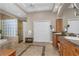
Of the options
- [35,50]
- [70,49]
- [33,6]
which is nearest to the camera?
[70,49]

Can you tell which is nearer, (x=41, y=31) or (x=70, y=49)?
(x=70, y=49)

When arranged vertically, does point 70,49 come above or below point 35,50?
above

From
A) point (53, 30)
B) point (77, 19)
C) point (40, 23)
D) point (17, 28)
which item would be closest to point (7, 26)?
point (17, 28)

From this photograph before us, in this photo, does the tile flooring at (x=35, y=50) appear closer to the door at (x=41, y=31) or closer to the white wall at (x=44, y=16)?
the door at (x=41, y=31)

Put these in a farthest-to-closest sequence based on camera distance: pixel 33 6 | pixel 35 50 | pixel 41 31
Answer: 1. pixel 41 31
2. pixel 35 50
3. pixel 33 6

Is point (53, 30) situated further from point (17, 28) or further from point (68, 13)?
point (17, 28)

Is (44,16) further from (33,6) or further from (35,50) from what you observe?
(35,50)

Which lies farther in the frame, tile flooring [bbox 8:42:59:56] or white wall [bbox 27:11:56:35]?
white wall [bbox 27:11:56:35]

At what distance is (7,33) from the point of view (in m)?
3.55

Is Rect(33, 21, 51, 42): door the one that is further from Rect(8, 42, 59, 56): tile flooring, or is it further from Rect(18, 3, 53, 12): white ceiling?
Rect(18, 3, 53, 12): white ceiling

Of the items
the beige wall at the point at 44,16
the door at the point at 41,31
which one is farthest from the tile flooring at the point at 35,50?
the beige wall at the point at 44,16

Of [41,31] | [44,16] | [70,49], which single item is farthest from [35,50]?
[70,49]

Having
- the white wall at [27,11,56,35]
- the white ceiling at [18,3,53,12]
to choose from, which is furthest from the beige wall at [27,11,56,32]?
the white ceiling at [18,3,53,12]

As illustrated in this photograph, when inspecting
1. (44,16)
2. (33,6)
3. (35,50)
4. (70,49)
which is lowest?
(35,50)
